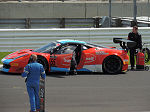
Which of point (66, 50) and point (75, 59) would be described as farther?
point (75, 59)

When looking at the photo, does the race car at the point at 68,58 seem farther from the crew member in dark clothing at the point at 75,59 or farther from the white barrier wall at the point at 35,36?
the white barrier wall at the point at 35,36

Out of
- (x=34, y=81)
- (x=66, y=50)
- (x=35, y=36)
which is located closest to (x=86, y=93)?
A: (x=34, y=81)

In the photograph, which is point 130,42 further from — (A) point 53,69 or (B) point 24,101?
(B) point 24,101

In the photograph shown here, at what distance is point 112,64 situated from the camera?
1505 cm

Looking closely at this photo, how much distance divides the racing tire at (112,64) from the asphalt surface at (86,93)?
0.76ft

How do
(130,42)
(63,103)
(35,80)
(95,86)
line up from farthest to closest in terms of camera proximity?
(130,42)
(95,86)
(63,103)
(35,80)

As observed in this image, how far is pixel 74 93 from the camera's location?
1166 cm

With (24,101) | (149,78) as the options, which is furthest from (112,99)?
(149,78)

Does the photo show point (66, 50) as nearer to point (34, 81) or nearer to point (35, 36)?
point (35, 36)

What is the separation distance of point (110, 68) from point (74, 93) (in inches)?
143

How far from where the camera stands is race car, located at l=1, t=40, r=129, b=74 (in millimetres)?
14305

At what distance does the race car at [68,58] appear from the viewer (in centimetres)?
1430

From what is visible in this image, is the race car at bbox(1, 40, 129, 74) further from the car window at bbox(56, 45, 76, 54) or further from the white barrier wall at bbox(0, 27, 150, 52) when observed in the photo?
the white barrier wall at bbox(0, 27, 150, 52)

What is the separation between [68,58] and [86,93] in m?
2.99
